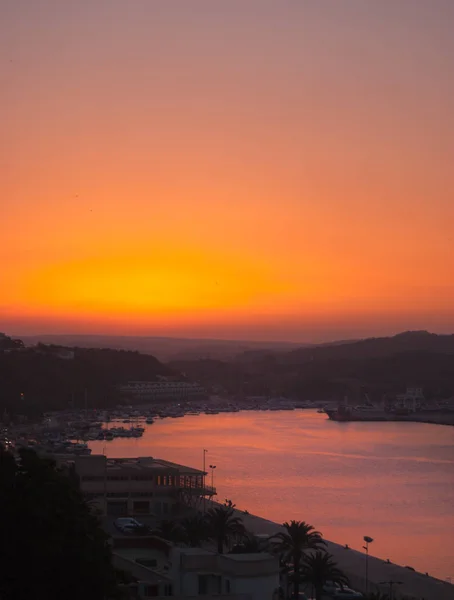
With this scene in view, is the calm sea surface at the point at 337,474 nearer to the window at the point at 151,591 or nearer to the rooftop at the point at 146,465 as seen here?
the rooftop at the point at 146,465

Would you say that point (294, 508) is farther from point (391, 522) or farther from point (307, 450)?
point (307, 450)

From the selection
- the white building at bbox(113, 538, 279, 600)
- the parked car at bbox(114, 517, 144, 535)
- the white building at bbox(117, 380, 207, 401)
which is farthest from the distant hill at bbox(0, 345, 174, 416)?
the white building at bbox(113, 538, 279, 600)

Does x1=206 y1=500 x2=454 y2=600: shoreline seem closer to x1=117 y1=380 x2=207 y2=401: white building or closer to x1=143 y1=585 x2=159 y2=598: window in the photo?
x1=143 y1=585 x2=159 y2=598: window

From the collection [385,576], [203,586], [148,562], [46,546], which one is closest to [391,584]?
[385,576]

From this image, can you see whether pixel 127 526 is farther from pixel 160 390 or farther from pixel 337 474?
pixel 160 390

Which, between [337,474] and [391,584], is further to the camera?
[337,474]

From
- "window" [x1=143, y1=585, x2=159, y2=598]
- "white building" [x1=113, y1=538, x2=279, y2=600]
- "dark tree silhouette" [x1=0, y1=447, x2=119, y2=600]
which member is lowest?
"window" [x1=143, y1=585, x2=159, y2=598]
